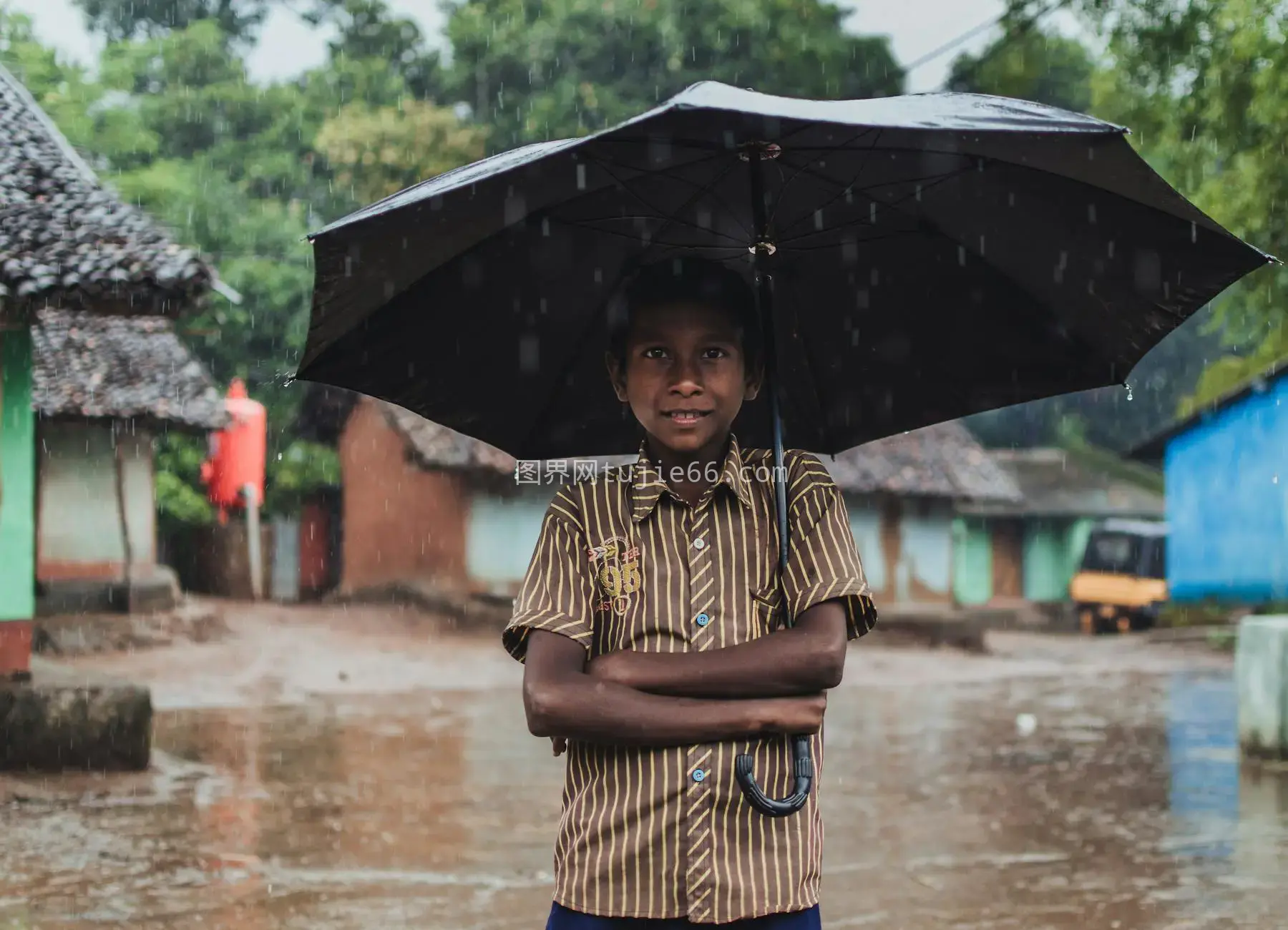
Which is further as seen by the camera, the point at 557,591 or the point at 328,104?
the point at 328,104

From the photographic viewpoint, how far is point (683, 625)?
230 cm

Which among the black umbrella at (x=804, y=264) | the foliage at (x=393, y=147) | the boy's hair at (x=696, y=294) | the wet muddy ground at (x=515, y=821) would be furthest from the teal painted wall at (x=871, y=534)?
the boy's hair at (x=696, y=294)

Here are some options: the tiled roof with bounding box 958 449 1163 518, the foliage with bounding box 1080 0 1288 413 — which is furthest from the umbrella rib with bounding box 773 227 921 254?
the tiled roof with bounding box 958 449 1163 518

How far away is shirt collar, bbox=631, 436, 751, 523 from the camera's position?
2.38 m

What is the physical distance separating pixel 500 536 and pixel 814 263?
2139 centimetres

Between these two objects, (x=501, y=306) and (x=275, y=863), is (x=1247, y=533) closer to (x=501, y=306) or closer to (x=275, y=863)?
(x=275, y=863)

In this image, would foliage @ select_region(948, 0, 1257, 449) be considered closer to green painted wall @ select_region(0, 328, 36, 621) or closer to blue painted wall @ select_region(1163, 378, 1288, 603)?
blue painted wall @ select_region(1163, 378, 1288, 603)

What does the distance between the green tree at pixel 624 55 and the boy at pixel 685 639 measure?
101ft

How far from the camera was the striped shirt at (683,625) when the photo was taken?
219cm

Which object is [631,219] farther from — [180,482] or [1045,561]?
[1045,561]

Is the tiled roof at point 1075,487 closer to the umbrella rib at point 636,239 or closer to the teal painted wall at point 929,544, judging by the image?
the teal painted wall at point 929,544

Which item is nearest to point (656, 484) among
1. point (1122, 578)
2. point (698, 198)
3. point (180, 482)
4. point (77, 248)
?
point (698, 198)

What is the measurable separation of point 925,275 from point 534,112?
31.7m

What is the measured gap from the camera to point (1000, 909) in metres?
5.91
